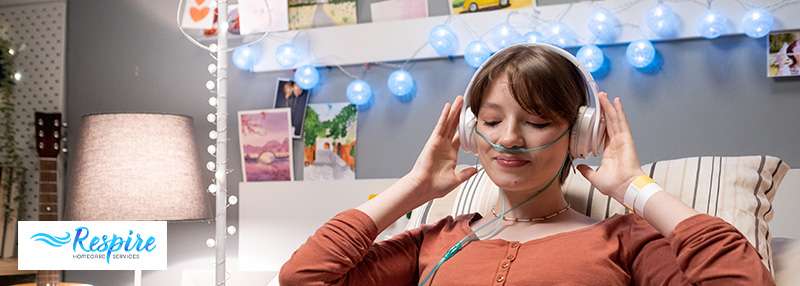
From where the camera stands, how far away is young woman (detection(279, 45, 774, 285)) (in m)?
1.12

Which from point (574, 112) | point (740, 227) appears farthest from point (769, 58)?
point (574, 112)

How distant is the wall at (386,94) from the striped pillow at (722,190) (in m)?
0.45

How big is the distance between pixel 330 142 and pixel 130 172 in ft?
1.82

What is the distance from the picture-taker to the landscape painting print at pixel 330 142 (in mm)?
2221

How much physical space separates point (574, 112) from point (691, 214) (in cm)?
23

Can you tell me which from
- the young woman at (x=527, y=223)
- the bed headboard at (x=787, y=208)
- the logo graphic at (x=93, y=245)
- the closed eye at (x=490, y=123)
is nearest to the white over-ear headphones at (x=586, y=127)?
the young woman at (x=527, y=223)

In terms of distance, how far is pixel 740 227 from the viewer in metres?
1.28

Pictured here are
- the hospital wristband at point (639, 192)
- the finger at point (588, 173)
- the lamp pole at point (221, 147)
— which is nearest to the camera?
the hospital wristband at point (639, 192)

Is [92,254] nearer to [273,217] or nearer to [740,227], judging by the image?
[273,217]

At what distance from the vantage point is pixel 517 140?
118 centimetres

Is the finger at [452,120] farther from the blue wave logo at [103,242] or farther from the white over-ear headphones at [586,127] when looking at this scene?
the blue wave logo at [103,242]

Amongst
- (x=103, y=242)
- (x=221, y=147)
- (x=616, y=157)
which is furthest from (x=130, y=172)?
(x=616, y=157)

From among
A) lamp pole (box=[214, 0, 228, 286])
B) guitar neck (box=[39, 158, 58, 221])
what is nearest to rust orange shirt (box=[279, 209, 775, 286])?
lamp pole (box=[214, 0, 228, 286])

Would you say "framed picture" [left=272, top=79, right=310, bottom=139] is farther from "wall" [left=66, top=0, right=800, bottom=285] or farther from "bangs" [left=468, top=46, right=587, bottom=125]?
"bangs" [left=468, top=46, right=587, bottom=125]
